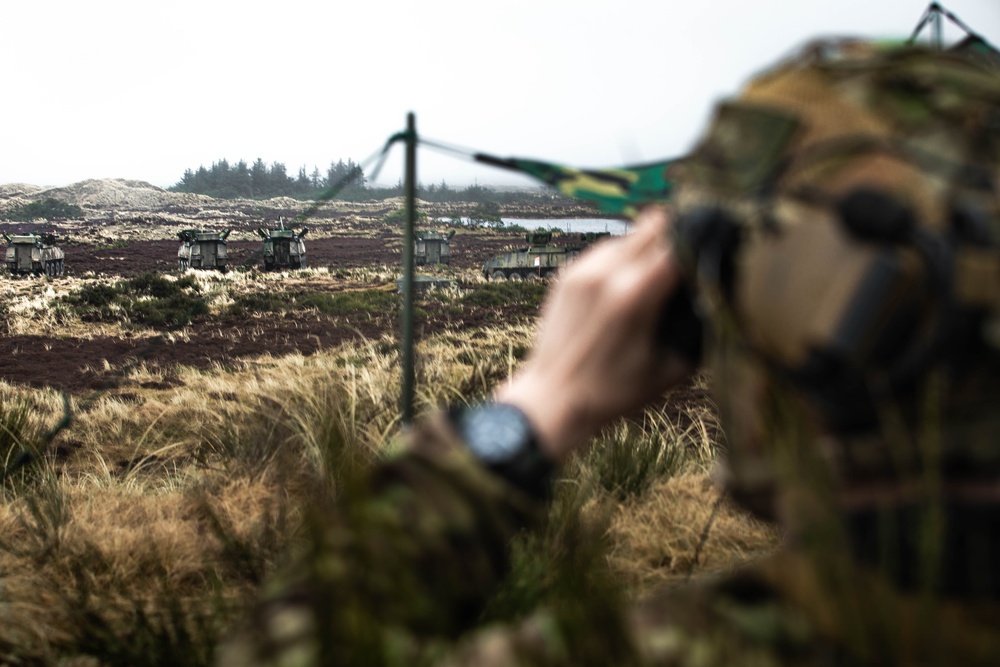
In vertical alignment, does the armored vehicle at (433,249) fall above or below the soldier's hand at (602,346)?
below

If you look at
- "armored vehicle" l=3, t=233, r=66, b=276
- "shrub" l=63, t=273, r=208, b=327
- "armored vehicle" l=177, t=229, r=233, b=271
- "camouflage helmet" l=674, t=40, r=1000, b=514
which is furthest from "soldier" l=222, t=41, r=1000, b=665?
"armored vehicle" l=177, t=229, r=233, b=271

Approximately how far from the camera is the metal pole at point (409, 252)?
2.41 m

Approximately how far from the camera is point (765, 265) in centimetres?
83

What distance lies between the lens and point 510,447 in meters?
0.97

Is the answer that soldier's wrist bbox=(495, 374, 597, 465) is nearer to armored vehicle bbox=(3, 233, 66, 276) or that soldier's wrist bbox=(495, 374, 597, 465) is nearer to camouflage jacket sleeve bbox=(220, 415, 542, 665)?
camouflage jacket sleeve bbox=(220, 415, 542, 665)

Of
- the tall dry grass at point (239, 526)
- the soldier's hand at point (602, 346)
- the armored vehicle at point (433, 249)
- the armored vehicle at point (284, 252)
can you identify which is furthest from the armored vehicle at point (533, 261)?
the soldier's hand at point (602, 346)

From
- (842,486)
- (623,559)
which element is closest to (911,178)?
(842,486)

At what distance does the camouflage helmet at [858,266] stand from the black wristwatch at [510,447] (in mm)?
218

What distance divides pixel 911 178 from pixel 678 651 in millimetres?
490

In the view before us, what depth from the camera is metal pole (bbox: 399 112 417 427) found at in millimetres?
2408

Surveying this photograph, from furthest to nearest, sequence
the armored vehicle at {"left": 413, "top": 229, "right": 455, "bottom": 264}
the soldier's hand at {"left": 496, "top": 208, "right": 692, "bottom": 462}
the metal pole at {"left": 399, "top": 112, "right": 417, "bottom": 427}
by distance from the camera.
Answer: the armored vehicle at {"left": 413, "top": 229, "right": 455, "bottom": 264}
the metal pole at {"left": 399, "top": 112, "right": 417, "bottom": 427}
the soldier's hand at {"left": 496, "top": 208, "right": 692, "bottom": 462}

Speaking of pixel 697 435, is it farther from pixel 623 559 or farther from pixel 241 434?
pixel 623 559

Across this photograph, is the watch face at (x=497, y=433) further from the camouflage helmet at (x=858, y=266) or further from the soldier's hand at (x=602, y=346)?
the camouflage helmet at (x=858, y=266)

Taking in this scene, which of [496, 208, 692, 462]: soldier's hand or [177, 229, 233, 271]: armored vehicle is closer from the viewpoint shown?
[496, 208, 692, 462]: soldier's hand
